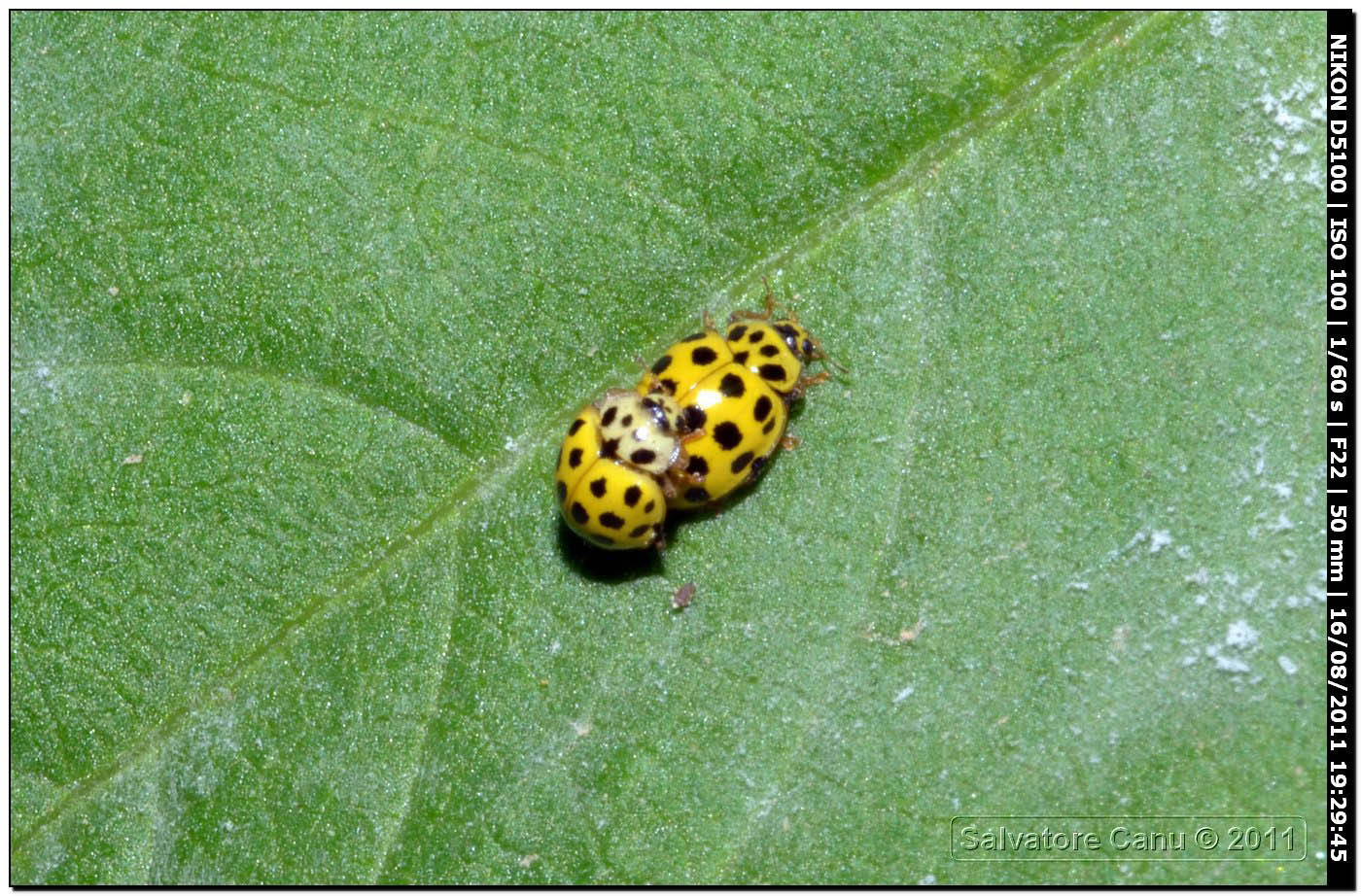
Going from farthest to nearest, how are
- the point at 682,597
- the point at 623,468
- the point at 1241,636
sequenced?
the point at 682,597, the point at 623,468, the point at 1241,636

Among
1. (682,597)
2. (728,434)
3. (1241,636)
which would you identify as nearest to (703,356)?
(728,434)

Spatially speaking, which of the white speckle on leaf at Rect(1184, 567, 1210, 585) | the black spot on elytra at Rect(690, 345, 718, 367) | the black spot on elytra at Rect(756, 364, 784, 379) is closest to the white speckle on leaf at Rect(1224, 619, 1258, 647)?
the white speckle on leaf at Rect(1184, 567, 1210, 585)

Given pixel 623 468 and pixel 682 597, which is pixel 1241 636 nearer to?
pixel 682 597

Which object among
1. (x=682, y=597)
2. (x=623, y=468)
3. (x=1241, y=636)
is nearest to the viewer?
(x=1241, y=636)

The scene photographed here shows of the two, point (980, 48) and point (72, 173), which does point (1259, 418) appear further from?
point (72, 173)

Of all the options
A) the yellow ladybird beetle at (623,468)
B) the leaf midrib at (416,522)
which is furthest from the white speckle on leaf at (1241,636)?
the yellow ladybird beetle at (623,468)

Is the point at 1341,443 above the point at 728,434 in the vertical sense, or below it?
above
